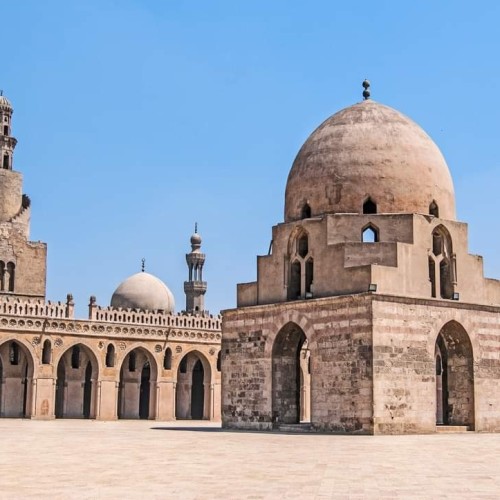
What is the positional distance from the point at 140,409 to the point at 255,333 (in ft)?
61.8

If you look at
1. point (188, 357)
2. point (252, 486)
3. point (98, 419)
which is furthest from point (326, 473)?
point (188, 357)

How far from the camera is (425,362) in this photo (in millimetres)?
20078

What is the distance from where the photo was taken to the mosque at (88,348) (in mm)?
→ 33938

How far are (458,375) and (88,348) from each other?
17436 millimetres

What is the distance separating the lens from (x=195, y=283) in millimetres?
48000

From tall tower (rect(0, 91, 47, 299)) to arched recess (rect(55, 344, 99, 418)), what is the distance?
3.74m

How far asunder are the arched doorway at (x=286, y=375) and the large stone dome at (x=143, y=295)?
19.0 meters

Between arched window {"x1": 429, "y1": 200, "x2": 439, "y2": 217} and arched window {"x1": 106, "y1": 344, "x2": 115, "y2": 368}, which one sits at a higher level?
arched window {"x1": 429, "y1": 200, "x2": 439, "y2": 217}

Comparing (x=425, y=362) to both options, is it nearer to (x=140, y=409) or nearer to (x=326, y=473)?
(x=326, y=473)

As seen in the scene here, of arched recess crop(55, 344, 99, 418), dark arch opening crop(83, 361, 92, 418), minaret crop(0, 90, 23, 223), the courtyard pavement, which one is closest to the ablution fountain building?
the courtyard pavement

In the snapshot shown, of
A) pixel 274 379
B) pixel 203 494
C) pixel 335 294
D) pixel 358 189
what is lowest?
pixel 203 494

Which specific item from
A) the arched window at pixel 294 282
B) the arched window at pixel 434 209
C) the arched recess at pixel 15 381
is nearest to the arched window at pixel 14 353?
the arched recess at pixel 15 381

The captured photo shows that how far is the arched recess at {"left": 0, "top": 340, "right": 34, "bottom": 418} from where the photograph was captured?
34.3 metres

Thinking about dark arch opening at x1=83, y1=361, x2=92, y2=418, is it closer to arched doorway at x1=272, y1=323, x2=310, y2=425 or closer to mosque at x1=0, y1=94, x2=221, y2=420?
mosque at x1=0, y1=94, x2=221, y2=420
